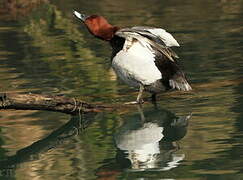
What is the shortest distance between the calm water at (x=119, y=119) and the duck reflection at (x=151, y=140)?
0.01 m

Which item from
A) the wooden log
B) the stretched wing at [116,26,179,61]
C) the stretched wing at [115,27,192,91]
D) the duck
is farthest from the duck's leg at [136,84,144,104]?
the wooden log

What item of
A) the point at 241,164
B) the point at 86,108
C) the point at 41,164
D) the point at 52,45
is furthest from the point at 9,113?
the point at 52,45

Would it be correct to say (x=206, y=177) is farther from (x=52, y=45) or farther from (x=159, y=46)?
(x=52, y=45)

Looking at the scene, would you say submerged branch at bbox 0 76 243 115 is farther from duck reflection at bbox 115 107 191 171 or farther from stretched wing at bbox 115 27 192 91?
stretched wing at bbox 115 27 192 91

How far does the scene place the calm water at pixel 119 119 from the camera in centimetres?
680

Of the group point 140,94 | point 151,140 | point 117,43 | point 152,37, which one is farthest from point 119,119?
point 151,140

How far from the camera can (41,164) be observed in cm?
711

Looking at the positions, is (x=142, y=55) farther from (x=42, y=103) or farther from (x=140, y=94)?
(x=42, y=103)

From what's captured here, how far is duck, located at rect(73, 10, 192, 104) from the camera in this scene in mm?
9094

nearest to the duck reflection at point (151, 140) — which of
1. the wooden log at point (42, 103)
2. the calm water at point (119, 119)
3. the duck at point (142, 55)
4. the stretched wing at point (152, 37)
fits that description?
the calm water at point (119, 119)

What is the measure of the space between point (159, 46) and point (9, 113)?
6.95 ft

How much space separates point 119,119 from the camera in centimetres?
901

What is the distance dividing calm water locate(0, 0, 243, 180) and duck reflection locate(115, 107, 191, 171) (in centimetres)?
1

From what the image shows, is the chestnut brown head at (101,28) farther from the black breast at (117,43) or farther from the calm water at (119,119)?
the calm water at (119,119)
